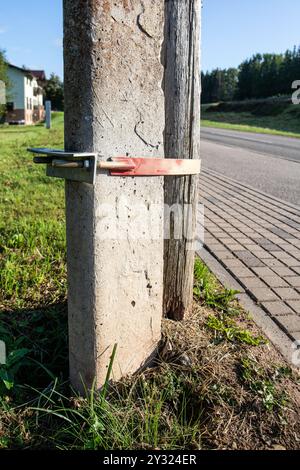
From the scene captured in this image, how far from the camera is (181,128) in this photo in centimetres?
245

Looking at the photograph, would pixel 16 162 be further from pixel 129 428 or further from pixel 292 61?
pixel 292 61

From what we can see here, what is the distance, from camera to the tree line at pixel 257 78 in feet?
239

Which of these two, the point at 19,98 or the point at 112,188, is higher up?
the point at 19,98

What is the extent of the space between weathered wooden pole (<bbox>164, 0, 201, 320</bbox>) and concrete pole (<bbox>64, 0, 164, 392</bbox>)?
321mm

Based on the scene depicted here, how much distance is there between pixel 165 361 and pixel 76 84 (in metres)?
1.46

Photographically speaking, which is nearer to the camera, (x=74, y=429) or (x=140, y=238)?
(x=74, y=429)

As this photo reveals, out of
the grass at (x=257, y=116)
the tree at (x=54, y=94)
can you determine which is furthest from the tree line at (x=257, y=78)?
the tree at (x=54, y=94)

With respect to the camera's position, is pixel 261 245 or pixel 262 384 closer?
pixel 262 384

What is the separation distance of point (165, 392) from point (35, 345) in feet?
2.93

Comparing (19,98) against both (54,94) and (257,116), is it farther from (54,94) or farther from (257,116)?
(257,116)

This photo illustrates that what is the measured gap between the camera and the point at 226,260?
13.5ft

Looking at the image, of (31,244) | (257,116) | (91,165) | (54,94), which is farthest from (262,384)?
(54,94)

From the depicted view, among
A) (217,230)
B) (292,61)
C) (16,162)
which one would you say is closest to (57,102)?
(292,61)
